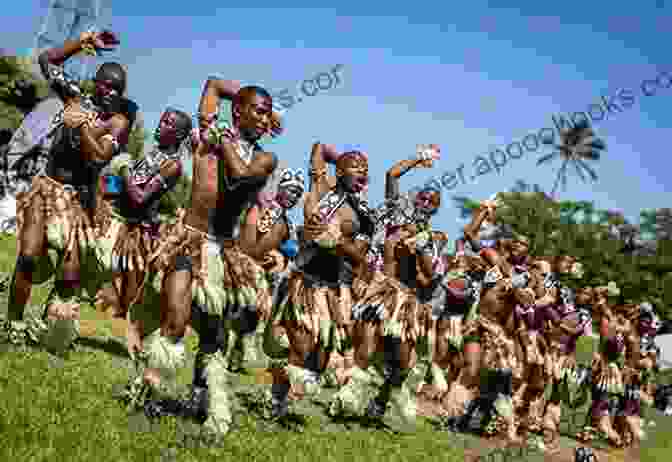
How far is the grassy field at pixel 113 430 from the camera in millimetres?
4133

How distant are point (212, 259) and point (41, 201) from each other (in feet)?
5.86

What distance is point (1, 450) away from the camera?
3.69 metres

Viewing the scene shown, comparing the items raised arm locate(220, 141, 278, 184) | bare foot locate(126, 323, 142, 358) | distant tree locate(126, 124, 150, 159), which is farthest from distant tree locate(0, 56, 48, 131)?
raised arm locate(220, 141, 278, 184)

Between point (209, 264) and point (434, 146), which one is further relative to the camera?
point (434, 146)

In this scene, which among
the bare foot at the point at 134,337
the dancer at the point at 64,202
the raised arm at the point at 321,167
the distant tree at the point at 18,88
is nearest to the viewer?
the bare foot at the point at 134,337

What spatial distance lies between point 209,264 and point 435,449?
141 inches

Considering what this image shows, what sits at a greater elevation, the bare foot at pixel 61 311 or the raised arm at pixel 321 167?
the raised arm at pixel 321 167

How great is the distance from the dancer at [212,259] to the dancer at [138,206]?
0.40 metres

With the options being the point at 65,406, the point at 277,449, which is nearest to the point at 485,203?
the point at 277,449

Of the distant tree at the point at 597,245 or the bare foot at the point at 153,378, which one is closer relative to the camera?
the bare foot at the point at 153,378

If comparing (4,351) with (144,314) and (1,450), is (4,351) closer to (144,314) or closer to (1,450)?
(144,314)

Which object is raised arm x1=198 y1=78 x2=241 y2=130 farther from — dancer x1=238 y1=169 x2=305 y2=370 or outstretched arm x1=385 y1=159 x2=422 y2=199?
outstretched arm x1=385 y1=159 x2=422 y2=199

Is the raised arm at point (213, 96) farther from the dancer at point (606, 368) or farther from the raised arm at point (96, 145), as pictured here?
the dancer at point (606, 368)

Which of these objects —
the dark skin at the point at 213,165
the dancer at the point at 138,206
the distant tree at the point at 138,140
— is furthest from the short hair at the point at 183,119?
the distant tree at the point at 138,140
